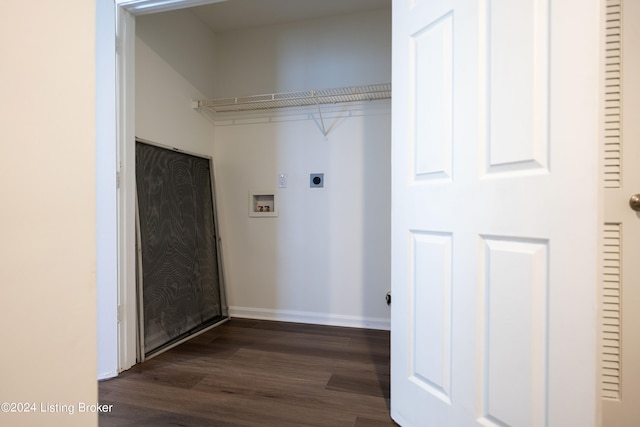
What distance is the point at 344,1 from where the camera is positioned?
238cm

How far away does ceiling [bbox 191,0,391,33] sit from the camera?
7.88 ft

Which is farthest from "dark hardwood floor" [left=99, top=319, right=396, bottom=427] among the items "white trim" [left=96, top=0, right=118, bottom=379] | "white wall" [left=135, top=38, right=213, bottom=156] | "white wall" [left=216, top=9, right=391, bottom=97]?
"white wall" [left=216, top=9, right=391, bottom=97]

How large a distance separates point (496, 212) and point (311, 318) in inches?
77.4

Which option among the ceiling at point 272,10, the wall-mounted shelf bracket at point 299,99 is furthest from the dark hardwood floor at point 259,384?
the ceiling at point 272,10

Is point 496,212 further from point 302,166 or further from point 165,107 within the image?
point 165,107

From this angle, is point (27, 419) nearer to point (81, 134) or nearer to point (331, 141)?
point (81, 134)

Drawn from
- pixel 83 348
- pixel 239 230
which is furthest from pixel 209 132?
pixel 83 348

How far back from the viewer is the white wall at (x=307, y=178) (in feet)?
8.06

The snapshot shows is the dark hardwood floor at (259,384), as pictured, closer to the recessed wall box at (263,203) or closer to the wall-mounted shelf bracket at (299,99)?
the recessed wall box at (263,203)

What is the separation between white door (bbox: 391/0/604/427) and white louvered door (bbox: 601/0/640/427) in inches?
24.0

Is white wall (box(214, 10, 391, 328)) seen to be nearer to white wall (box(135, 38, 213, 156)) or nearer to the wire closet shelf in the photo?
the wire closet shelf

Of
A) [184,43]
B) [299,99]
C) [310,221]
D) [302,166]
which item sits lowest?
[310,221]

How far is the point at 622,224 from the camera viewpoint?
1204 millimetres

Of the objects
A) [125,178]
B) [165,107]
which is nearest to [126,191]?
[125,178]
